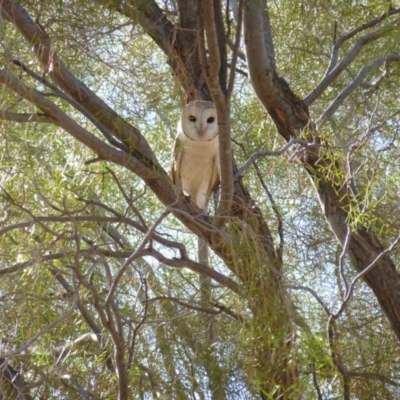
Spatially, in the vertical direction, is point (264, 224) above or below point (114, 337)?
above

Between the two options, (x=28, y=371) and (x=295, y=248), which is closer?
(x=28, y=371)

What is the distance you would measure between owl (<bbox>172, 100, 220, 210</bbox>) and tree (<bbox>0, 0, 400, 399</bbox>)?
0.14 metres

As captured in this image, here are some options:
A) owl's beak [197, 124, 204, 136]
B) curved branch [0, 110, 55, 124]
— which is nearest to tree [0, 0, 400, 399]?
curved branch [0, 110, 55, 124]

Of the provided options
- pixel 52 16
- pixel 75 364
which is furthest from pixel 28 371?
pixel 52 16

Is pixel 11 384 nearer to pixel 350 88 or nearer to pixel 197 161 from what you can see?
pixel 197 161

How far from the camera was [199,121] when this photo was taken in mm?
3383

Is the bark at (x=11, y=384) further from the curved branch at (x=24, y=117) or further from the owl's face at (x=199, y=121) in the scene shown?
the owl's face at (x=199, y=121)

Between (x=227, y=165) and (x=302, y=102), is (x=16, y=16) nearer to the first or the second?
(x=227, y=165)

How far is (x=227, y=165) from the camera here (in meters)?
2.55

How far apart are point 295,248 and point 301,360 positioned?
3.44ft

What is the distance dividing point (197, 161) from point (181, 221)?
0.90 metres

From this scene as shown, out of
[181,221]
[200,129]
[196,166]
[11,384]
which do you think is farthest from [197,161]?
[11,384]

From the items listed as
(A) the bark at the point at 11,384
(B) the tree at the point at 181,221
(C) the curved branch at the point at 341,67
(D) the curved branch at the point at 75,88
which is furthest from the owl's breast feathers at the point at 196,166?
(A) the bark at the point at 11,384

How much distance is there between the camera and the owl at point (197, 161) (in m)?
3.53
